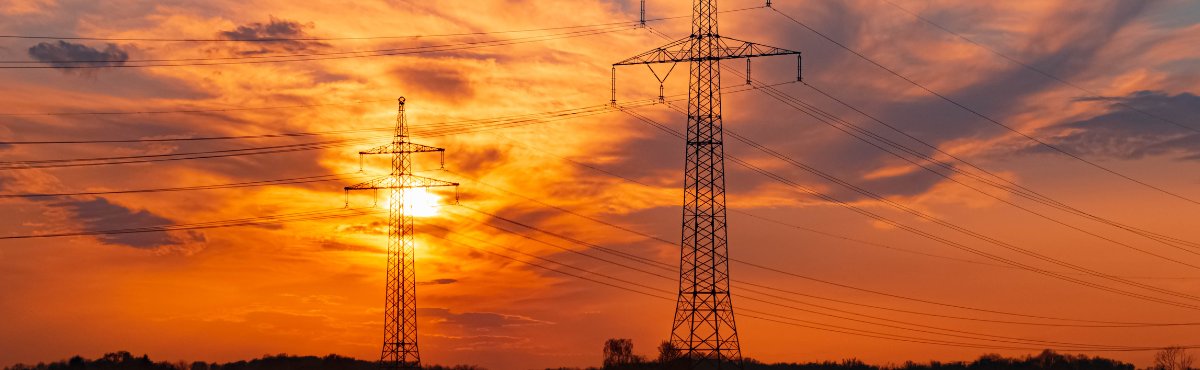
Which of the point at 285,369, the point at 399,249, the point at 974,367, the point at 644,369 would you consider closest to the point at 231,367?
the point at 285,369

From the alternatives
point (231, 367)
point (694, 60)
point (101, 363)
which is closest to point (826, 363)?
point (231, 367)

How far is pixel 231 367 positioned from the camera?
173m

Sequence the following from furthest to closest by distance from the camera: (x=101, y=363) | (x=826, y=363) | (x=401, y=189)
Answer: (x=826, y=363) < (x=101, y=363) < (x=401, y=189)

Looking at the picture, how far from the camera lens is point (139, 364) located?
163 m

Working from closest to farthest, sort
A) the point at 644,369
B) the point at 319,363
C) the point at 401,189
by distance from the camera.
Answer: the point at 401,189, the point at 644,369, the point at 319,363

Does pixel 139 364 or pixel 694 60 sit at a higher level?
pixel 694 60

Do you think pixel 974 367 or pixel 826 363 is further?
pixel 826 363

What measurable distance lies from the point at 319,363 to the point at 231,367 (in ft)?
42.1

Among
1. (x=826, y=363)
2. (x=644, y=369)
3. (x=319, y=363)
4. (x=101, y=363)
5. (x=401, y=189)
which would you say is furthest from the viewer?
(x=826, y=363)

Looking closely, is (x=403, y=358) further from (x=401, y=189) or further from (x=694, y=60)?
(x=694, y=60)

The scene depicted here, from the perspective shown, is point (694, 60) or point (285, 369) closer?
point (694, 60)

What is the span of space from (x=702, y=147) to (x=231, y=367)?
112m

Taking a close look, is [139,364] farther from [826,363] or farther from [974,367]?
[974,367]

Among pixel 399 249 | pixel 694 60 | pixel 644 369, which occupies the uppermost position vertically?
pixel 694 60
